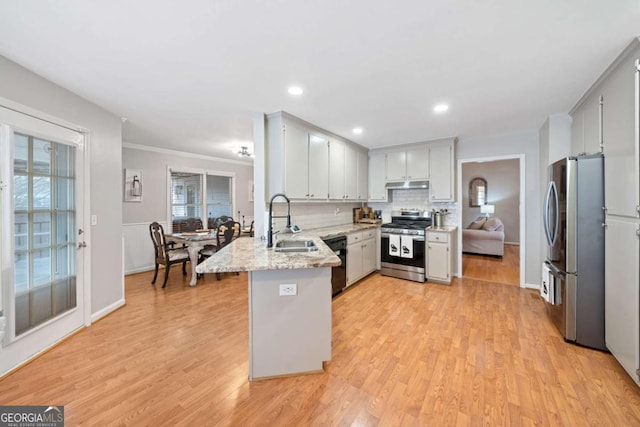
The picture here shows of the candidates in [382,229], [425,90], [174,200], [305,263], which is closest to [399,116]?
[425,90]

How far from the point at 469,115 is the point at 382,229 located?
2.21 metres

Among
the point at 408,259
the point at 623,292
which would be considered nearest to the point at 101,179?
the point at 408,259

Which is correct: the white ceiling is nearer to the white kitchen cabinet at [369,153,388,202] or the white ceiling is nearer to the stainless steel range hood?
Result: the stainless steel range hood

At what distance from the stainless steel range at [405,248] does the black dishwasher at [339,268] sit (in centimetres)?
112

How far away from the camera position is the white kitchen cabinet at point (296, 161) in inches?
124

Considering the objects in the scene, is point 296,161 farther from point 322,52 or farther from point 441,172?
point 441,172

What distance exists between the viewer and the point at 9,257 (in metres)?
1.99

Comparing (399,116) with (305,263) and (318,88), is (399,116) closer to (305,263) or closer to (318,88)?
(318,88)

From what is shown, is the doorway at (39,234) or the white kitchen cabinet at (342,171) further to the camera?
the white kitchen cabinet at (342,171)

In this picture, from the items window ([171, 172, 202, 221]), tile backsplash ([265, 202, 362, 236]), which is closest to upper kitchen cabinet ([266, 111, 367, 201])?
tile backsplash ([265, 202, 362, 236])

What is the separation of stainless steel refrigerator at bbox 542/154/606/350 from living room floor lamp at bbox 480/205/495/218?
5.63m

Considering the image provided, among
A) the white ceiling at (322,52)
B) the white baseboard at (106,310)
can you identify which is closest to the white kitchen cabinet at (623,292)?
the white ceiling at (322,52)

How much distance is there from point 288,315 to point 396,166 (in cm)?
376

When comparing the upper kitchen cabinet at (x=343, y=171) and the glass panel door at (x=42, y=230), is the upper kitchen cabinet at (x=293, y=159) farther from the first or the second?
the glass panel door at (x=42, y=230)
